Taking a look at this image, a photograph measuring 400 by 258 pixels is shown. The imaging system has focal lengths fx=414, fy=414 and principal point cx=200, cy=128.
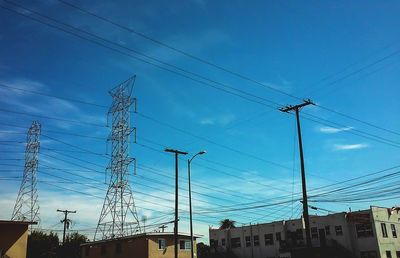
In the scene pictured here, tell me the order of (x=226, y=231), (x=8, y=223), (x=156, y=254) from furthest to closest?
(x=226, y=231) → (x=156, y=254) → (x=8, y=223)

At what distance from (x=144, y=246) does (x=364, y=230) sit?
2771 cm

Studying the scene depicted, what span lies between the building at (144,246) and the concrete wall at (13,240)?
66.6ft

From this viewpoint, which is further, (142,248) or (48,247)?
(48,247)

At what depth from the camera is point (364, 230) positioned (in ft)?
172

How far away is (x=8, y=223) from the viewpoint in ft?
98.2

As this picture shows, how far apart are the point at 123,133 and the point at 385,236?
35.5m

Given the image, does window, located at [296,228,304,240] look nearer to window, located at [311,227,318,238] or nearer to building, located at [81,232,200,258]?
window, located at [311,227,318,238]

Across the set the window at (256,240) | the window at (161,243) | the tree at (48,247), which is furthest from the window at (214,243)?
the tree at (48,247)

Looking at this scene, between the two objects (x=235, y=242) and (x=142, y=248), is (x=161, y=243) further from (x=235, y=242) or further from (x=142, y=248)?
(x=235, y=242)

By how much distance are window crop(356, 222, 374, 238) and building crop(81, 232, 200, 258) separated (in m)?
20.8

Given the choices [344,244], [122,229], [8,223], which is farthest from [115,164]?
[344,244]

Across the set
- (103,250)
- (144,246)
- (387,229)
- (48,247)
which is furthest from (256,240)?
(48,247)

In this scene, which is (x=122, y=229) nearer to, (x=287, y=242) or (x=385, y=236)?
(x=287, y=242)

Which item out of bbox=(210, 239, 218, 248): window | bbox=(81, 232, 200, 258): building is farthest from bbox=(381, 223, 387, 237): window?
bbox=(210, 239, 218, 248): window
